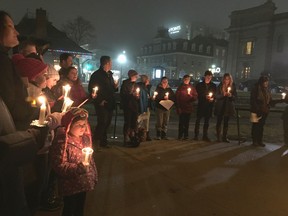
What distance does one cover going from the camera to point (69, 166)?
3.42 m

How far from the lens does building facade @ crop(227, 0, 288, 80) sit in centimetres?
5534

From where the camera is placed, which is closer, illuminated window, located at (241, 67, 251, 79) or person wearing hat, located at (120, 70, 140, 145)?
person wearing hat, located at (120, 70, 140, 145)

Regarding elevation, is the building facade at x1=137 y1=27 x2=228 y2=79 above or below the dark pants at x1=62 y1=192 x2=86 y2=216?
above

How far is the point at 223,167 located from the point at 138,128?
2644mm

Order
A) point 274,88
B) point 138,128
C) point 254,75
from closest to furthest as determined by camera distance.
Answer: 1. point 138,128
2. point 274,88
3. point 254,75

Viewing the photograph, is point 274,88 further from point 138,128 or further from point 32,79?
point 32,79

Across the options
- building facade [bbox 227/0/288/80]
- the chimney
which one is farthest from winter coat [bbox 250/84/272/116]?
building facade [bbox 227/0/288/80]

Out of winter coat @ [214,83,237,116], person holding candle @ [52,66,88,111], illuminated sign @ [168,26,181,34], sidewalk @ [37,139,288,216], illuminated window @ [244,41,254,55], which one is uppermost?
illuminated sign @ [168,26,181,34]

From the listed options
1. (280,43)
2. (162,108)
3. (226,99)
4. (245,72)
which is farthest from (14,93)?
(245,72)

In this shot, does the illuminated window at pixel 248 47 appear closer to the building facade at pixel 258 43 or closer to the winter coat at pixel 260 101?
the building facade at pixel 258 43

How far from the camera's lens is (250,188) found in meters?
5.59

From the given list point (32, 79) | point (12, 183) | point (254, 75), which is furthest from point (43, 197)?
point (254, 75)

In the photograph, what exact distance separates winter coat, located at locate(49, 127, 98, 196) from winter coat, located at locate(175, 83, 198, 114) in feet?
19.2

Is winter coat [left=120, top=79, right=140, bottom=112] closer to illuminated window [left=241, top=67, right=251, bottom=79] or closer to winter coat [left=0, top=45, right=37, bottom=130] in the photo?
winter coat [left=0, top=45, right=37, bottom=130]
